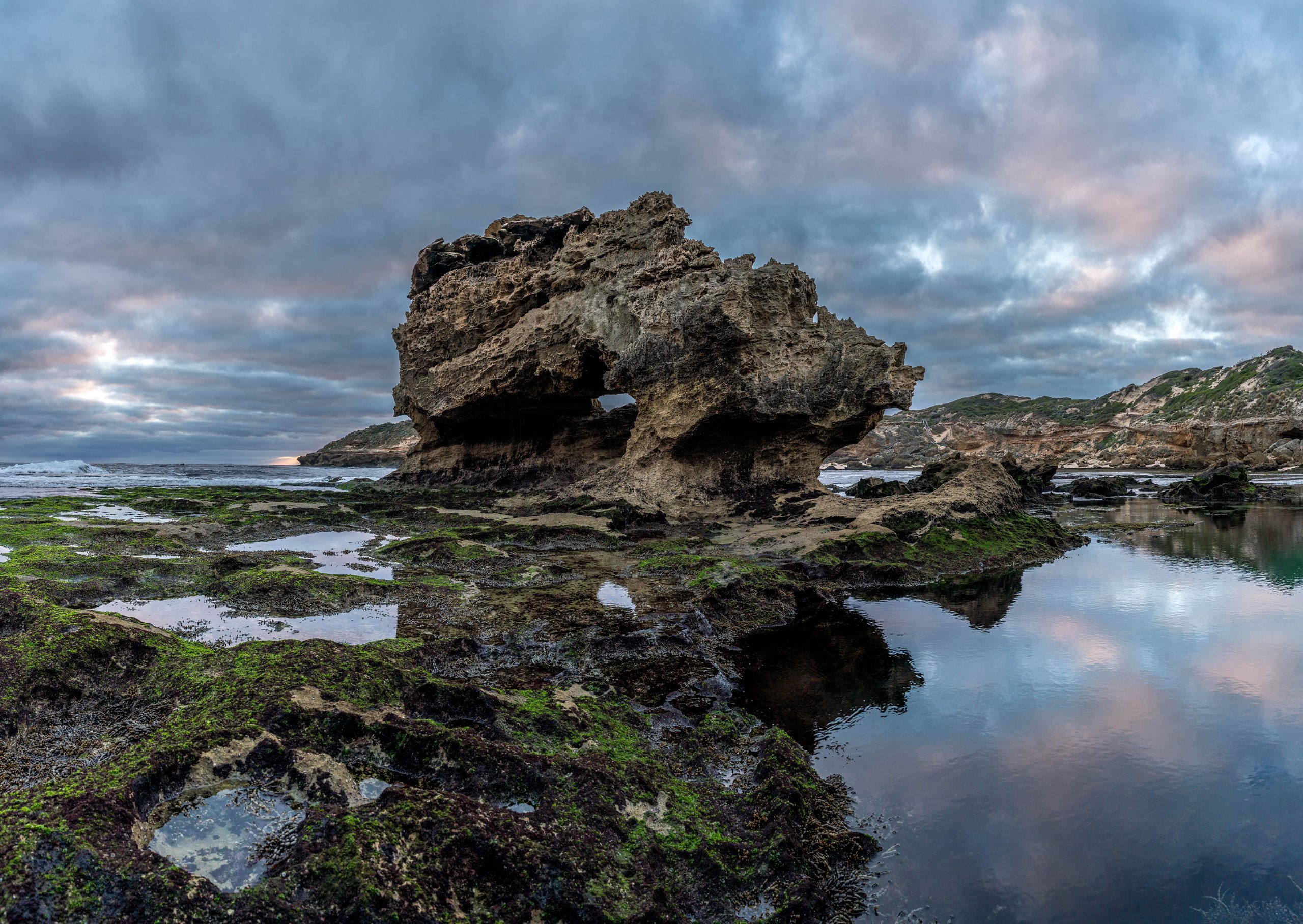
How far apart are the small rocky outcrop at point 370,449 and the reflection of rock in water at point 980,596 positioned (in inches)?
4180

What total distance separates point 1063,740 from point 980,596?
6959mm

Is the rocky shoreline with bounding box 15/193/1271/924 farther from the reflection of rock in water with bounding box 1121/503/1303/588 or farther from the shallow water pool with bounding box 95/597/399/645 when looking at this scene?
the reflection of rock in water with bounding box 1121/503/1303/588

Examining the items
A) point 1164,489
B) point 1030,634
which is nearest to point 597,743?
point 1030,634

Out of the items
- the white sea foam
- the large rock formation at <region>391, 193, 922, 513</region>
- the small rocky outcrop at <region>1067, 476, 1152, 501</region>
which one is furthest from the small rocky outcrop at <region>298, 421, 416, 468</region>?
the small rocky outcrop at <region>1067, 476, 1152, 501</region>

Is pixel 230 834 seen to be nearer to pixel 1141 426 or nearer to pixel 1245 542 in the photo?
pixel 1245 542

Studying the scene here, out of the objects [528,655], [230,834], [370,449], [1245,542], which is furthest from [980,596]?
[370,449]

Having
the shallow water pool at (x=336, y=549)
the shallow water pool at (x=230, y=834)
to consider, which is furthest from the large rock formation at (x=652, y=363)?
the shallow water pool at (x=230, y=834)

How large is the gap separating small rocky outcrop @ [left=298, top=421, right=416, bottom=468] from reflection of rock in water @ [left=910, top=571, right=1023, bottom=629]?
106m

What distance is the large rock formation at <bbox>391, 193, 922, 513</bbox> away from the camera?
73.3 feet

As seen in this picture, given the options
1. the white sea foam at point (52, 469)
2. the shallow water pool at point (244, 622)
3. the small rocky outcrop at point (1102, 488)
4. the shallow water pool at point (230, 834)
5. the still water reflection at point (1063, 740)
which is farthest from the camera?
the white sea foam at point (52, 469)

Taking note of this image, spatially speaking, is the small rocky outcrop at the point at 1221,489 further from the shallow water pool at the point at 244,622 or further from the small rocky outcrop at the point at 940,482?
the shallow water pool at the point at 244,622

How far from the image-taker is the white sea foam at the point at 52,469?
6229 cm

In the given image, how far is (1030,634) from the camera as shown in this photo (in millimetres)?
9945

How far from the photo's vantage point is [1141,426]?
84.4 m
